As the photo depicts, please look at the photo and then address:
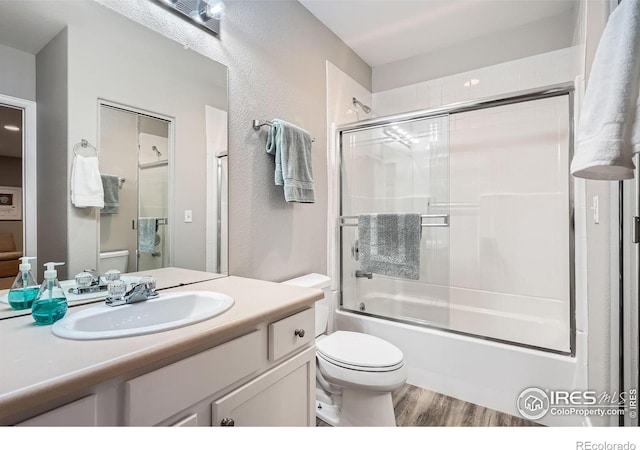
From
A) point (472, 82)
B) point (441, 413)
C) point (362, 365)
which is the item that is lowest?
point (441, 413)

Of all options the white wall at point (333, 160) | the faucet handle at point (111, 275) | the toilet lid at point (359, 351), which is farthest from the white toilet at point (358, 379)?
the faucet handle at point (111, 275)

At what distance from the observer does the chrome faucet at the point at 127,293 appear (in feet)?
3.18

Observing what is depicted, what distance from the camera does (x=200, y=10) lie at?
133 centimetres

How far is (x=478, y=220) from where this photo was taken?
2.36 meters

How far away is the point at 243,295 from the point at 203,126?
2.61 ft

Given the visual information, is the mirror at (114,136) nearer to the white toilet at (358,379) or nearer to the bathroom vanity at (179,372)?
the bathroom vanity at (179,372)

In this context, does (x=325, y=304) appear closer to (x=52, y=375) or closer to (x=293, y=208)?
(x=293, y=208)

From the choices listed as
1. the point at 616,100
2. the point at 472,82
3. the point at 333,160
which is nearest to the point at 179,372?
the point at 616,100

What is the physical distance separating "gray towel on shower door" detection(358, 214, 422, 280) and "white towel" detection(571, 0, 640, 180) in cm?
122

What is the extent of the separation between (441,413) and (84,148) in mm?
2010

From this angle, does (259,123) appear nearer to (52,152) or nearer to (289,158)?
(289,158)

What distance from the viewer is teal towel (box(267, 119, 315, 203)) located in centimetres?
165

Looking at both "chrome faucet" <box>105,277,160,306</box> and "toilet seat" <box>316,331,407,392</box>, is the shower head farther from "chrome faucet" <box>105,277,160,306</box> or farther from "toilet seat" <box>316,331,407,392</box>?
"chrome faucet" <box>105,277,160,306</box>
